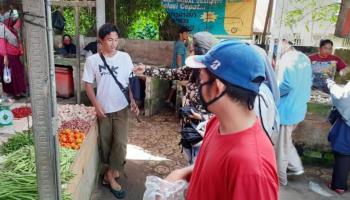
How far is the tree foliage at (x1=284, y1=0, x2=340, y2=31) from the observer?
19.4 feet

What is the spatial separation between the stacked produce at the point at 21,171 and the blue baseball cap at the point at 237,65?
1.57 m

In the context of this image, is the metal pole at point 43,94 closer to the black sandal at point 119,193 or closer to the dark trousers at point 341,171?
the black sandal at point 119,193

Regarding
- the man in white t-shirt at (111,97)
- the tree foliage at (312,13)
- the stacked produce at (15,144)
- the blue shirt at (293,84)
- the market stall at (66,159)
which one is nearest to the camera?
the market stall at (66,159)

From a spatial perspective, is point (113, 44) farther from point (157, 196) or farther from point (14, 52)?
point (14, 52)

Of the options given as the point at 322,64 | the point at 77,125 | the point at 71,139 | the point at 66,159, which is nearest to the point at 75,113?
the point at 77,125

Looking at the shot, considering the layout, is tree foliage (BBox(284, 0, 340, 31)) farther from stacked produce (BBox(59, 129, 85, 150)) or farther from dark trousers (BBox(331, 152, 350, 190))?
stacked produce (BBox(59, 129, 85, 150))

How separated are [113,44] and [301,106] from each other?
2.68 meters

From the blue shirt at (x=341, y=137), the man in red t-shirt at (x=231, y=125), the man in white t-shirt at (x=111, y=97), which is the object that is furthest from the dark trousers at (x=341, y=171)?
the man in red t-shirt at (x=231, y=125)

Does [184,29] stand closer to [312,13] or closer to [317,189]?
[312,13]

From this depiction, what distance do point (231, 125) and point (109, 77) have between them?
8.86ft

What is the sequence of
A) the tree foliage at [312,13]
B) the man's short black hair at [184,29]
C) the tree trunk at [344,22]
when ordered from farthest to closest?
1. the man's short black hair at [184,29]
2. the tree trunk at [344,22]
3. the tree foliage at [312,13]

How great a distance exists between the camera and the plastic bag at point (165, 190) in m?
1.80

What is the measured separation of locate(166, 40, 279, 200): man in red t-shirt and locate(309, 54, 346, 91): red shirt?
522cm

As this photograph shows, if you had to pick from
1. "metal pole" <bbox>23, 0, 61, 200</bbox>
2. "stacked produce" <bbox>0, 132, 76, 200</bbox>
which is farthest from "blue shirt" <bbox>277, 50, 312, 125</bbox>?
"metal pole" <bbox>23, 0, 61, 200</bbox>
